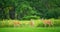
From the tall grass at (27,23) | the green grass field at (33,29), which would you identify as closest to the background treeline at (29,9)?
the tall grass at (27,23)

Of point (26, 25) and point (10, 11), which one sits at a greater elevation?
point (10, 11)

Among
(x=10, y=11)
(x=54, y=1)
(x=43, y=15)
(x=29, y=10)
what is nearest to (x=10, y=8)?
(x=10, y=11)

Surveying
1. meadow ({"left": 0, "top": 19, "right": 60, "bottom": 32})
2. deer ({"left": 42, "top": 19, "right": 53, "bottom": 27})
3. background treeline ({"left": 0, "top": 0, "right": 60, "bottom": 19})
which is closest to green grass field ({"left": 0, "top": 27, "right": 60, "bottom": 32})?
meadow ({"left": 0, "top": 19, "right": 60, "bottom": 32})

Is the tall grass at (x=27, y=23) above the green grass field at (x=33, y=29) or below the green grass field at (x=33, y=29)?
above

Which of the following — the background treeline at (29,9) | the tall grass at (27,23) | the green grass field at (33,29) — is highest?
the background treeline at (29,9)

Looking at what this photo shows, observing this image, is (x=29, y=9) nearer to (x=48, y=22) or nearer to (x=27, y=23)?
(x=27, y=23)

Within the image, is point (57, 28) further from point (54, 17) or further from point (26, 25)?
point (26, 25)

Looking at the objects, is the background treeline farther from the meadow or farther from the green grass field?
the green grass field

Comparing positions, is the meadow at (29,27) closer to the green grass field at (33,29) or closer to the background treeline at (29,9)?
the green grass field at (33,29)

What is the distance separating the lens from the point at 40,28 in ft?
11.0

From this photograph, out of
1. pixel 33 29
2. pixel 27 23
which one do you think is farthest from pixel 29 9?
pixel 33 29

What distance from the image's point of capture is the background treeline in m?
3.28

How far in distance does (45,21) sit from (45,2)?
0.40m

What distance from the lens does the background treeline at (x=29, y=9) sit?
3280mm
